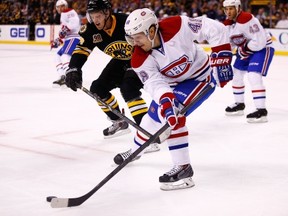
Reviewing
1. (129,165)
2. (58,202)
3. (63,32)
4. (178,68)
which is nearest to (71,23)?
(63,32)

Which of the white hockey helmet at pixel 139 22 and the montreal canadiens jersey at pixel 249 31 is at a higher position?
the white hockey helmet at pixel 139 22

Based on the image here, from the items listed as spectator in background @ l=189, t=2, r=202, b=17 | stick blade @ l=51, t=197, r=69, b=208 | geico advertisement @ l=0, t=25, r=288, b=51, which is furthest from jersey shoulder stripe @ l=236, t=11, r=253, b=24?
geico advertisement @ l=0, t=25, r=288, b=51

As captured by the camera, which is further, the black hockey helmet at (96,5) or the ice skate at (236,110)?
the ice skate at (236,110)

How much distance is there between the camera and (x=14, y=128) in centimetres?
476

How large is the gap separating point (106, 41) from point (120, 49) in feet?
0.37

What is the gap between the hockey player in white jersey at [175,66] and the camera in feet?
9.49

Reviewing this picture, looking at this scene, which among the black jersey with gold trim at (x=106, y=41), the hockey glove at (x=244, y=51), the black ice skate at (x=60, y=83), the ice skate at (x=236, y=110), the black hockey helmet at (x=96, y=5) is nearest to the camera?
the black hockey helmet at (x=96, y=5)

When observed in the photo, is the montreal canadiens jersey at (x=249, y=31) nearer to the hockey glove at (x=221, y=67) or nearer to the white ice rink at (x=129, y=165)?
the white ice rink at (x=129, y=165)

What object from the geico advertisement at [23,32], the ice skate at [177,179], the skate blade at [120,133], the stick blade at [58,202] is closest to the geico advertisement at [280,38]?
the geico advertisement at [23,32]

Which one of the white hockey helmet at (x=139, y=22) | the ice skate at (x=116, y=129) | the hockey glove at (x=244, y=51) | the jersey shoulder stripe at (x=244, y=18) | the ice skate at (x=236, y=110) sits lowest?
the ice skate at (x=236, y=110)

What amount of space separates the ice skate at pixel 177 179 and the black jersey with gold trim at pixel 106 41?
120 cm

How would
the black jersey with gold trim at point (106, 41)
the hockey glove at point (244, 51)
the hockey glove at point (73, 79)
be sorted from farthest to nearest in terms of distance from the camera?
1. the hockey glove at point (244, 51)
2. the black jersey with gold trim at point (106, 41)
3. the hockey glove at point (73, 79)

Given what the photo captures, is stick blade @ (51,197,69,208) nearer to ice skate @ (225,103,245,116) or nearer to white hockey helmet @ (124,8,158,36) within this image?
white hockey helmet @ (124,8,158,36)

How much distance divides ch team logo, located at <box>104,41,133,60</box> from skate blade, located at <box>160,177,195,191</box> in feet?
4.06
